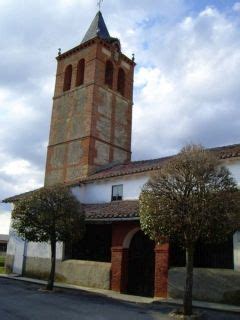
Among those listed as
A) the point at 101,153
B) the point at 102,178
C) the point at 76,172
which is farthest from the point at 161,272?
the point at 101,153

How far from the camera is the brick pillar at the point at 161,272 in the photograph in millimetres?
15573

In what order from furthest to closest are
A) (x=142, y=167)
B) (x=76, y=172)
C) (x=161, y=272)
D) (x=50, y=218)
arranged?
1. (x=76, y=172)
2. (x=142, y=167)
3. (x=50, y=218)
4. (x=161, y=272)

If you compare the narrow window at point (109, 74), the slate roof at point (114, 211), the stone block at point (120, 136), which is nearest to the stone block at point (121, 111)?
the stone block at point (120, 136)

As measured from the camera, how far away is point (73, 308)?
12180 millimetres

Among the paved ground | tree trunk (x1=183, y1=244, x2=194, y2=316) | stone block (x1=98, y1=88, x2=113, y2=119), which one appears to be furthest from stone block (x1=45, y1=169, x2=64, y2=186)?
tree trunk (x1=183, y1=244, x2=194, y2=316)

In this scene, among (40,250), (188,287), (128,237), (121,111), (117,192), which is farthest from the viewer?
(121,111)

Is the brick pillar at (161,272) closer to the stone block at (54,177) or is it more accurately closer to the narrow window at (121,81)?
the stone block at (54,177)

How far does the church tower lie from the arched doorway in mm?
8790

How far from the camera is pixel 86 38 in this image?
101 ft

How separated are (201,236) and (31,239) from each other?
872 cm

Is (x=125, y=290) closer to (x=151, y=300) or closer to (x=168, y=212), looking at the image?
(x=151, y=300)

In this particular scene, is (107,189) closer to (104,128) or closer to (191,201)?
(104,128)

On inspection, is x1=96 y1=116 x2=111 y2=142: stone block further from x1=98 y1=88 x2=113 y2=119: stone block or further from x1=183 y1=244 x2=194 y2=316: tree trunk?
x1=183 y1=244 x2=194 y2=316: tree trunk

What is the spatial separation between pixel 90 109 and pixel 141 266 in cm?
1302
